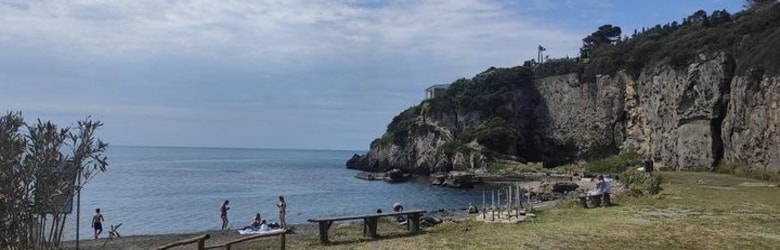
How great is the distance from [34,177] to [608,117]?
93758mm

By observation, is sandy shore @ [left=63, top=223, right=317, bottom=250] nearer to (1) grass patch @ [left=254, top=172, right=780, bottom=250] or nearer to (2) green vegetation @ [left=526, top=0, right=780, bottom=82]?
(1) grass patch @ [left=254, top=172, right=780, bottom=250]

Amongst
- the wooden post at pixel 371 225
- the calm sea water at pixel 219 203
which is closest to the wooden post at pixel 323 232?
the wooden post at pixel 371 225

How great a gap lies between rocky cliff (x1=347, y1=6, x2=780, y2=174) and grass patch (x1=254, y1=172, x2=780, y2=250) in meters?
23.9

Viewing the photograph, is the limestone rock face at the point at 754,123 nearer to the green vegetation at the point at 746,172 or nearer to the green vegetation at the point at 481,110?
the green vegetation at the point at 746,172

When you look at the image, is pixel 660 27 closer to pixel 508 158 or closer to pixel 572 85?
pixel 572 85

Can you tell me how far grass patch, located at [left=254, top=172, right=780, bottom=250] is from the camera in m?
15.9

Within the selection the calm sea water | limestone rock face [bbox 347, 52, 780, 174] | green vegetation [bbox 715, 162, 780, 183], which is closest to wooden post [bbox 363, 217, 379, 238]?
the calm sea water

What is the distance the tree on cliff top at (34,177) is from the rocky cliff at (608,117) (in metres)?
42.7

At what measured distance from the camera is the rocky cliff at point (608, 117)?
49.6 meters

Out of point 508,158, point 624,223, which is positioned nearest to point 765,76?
point 624,223

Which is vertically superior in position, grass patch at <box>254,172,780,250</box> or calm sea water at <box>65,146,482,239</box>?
grass patch at <box>254,172,780,250</box>

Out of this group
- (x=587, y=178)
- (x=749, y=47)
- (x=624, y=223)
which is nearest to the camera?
(x=624, y=223)

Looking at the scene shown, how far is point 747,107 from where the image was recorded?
49031 millimetres

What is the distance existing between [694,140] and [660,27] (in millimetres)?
52081
